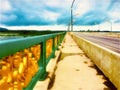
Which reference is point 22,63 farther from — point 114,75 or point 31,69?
point 114,75

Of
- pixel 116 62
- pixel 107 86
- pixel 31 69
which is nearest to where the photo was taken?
pixel 31 69

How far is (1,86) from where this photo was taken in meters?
2.93

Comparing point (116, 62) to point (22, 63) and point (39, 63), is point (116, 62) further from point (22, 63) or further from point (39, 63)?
point (22, 63)

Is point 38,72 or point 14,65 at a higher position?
point 14,65

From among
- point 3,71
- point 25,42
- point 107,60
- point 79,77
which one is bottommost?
point 79,77

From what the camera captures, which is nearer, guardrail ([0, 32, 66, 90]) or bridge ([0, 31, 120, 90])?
guardrail ([0, 32, 66, 90])

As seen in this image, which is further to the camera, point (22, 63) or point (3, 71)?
point (22, 63)

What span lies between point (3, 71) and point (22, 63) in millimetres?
996

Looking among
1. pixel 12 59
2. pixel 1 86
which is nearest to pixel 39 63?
pixel 12 59

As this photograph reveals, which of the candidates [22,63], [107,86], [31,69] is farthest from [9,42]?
[107,86]

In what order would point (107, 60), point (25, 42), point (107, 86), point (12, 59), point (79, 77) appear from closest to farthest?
point (12, 59)
point (25, 42)
point (107, 86)
point (107, 60)
point (79, 77)

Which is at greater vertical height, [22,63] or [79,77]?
[22,63]

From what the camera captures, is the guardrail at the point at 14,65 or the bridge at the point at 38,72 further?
the bridge at the point at 38,72

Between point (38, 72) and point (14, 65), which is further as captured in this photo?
point (38, 72)
